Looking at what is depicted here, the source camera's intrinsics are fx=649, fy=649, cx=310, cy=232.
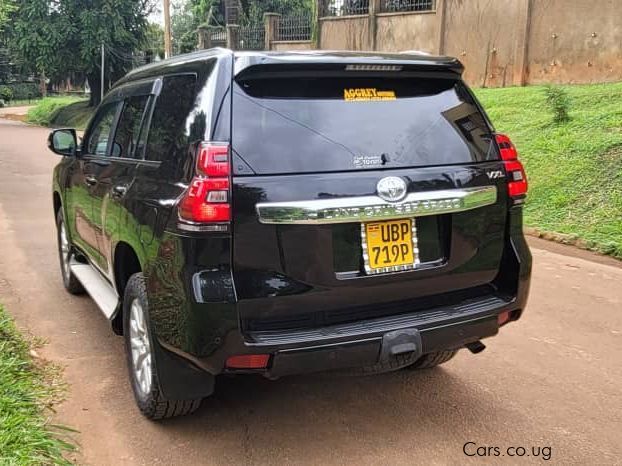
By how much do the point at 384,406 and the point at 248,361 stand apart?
115 cm

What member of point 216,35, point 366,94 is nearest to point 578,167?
point 366,94

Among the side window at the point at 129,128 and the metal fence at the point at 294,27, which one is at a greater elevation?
the metal fence at the point at 294,27

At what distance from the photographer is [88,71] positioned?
29.9m

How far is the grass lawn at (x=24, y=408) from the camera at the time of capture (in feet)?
9.36

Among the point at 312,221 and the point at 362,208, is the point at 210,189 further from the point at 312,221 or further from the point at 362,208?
the point at 362,208

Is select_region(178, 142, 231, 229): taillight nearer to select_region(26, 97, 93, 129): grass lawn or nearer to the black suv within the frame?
the black suv

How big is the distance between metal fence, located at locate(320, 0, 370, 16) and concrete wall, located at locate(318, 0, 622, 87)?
426 mm

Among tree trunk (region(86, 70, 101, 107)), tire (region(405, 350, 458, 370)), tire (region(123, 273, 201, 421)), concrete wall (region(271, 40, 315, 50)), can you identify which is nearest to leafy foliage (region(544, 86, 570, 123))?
tire (region(405, 350, 458, 370))

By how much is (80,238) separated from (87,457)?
83.0 inches

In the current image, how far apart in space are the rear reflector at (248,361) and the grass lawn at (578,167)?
5307mm

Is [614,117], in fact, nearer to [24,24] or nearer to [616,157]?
[616,157]

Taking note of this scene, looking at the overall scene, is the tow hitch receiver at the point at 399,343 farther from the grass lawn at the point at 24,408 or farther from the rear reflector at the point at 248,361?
the grass lawn at the point at 24,408

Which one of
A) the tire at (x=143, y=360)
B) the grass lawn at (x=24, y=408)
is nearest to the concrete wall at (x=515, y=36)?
the tire at (x=143, y=360)

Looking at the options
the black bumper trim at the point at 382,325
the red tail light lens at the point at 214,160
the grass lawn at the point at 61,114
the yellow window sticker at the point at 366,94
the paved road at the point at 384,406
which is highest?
the yellow window sticker at the point at 366,94
